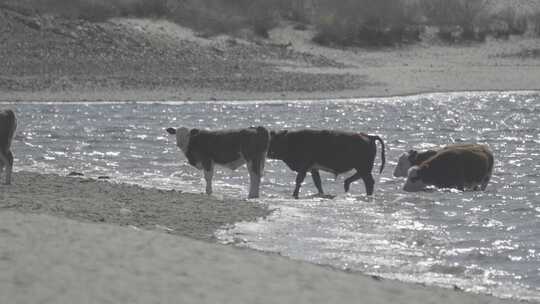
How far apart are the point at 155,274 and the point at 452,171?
875 cm

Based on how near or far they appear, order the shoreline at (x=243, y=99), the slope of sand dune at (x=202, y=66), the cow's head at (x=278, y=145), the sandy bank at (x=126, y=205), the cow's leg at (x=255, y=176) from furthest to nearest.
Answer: the slope of sand dune at (x=202, y=66), the shoreline at (x=243, y=99), the cow's head at (x=278, y=145), the cow's leg at (x=255, y=176), the sandy bank at (x=126, y=205)

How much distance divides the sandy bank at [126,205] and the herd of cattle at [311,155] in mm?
937

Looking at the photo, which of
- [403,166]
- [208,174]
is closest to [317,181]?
[208,174]

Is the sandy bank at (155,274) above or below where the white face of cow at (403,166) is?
above

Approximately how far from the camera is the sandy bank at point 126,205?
40.5ft

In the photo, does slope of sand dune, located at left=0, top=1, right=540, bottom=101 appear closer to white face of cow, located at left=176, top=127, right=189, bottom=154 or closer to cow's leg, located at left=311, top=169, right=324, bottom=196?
white face of cow, located at left=176, top=127, right=189, bottom=154

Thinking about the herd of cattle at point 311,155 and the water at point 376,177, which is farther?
the herd of cattle at point 311,155

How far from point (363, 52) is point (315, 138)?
31.2 m

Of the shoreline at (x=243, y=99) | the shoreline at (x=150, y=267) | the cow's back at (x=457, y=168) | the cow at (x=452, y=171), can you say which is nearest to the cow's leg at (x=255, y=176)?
the cow at (x=452, y=171)

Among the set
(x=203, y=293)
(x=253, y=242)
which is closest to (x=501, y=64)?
(x=253, y=242)

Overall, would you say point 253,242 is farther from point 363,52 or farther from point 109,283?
point 363,52

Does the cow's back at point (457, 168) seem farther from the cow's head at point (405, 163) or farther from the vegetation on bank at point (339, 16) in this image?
the vegetation on bank at point (339, 16)

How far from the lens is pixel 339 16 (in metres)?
53.8

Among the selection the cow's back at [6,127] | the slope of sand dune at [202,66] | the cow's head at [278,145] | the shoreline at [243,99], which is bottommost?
the shoreline at [243,99]
